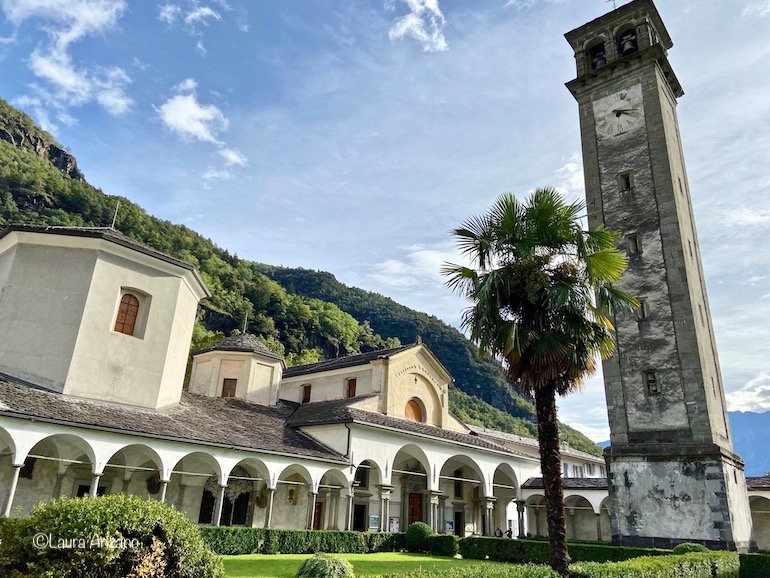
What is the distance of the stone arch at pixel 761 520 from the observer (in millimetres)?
28797

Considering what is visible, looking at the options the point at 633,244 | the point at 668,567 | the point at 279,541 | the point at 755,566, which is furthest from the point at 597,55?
the point at 279,541

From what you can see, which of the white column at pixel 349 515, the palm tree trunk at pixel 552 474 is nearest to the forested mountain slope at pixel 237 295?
the white column at pixel 349 515

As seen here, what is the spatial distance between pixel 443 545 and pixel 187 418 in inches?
469

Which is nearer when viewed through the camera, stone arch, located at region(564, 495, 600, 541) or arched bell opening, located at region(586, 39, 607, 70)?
arched bell opening, located at region(586, 39, 607, 70)

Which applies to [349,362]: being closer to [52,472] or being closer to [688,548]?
[52,472]

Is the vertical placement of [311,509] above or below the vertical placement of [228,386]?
below

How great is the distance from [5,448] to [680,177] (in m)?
28.9

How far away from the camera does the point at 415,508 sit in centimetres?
→ 2989

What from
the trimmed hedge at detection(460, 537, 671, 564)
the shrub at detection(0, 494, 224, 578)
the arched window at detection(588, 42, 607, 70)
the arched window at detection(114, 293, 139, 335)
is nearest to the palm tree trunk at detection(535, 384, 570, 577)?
the shrub at detection(0, 494, 224, 578)

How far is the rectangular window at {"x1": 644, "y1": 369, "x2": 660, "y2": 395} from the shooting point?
21.2m

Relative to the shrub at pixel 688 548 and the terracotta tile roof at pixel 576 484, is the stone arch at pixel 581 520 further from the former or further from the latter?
the shrub at pixel 688 548

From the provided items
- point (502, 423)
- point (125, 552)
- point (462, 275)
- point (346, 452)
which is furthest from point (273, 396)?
point (502, 423)

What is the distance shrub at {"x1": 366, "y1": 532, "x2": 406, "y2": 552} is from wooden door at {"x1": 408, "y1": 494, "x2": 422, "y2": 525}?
19.4ft

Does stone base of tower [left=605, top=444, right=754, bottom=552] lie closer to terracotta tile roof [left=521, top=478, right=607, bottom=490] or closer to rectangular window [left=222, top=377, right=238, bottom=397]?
terracotta tile roof [left=521, top=478, right=607, bottom=490]
